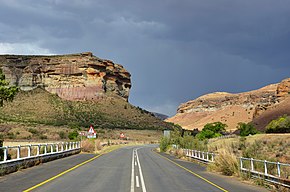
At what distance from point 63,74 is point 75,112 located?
3182 centimetres

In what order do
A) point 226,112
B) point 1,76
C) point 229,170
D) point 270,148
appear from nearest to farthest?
point 229,170 → point 1,76 → point 270,148 → point 226,112

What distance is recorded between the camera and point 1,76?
Answer: 27422mm

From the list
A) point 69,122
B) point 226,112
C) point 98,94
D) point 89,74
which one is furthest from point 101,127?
point 226,112

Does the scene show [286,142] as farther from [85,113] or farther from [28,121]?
[85,113]

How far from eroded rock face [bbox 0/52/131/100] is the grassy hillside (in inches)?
263

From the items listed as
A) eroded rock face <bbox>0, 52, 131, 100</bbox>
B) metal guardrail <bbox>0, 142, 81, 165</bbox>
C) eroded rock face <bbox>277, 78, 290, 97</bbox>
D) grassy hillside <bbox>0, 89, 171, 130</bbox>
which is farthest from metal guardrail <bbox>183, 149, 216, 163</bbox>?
eroded rock face <bbox>277, 78, 290, 97</bbox>

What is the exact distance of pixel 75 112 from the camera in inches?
4277

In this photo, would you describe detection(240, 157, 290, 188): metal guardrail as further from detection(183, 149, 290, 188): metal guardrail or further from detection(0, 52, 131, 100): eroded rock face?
detection(0, 52, 131, 100): eroded rock face

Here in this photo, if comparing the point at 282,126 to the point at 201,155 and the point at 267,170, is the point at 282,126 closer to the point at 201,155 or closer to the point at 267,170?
the point at 201,155

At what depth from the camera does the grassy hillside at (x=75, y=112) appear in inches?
3762

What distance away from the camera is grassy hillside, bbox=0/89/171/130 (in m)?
95.6

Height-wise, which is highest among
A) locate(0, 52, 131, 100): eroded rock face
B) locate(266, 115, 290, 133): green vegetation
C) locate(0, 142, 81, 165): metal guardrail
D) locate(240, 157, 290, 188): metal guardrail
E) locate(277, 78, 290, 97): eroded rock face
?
locate(0, 52, 131, 100): eroded rock face

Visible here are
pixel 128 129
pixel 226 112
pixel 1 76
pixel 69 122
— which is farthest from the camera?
pixel 226 112

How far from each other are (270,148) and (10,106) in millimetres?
75190
